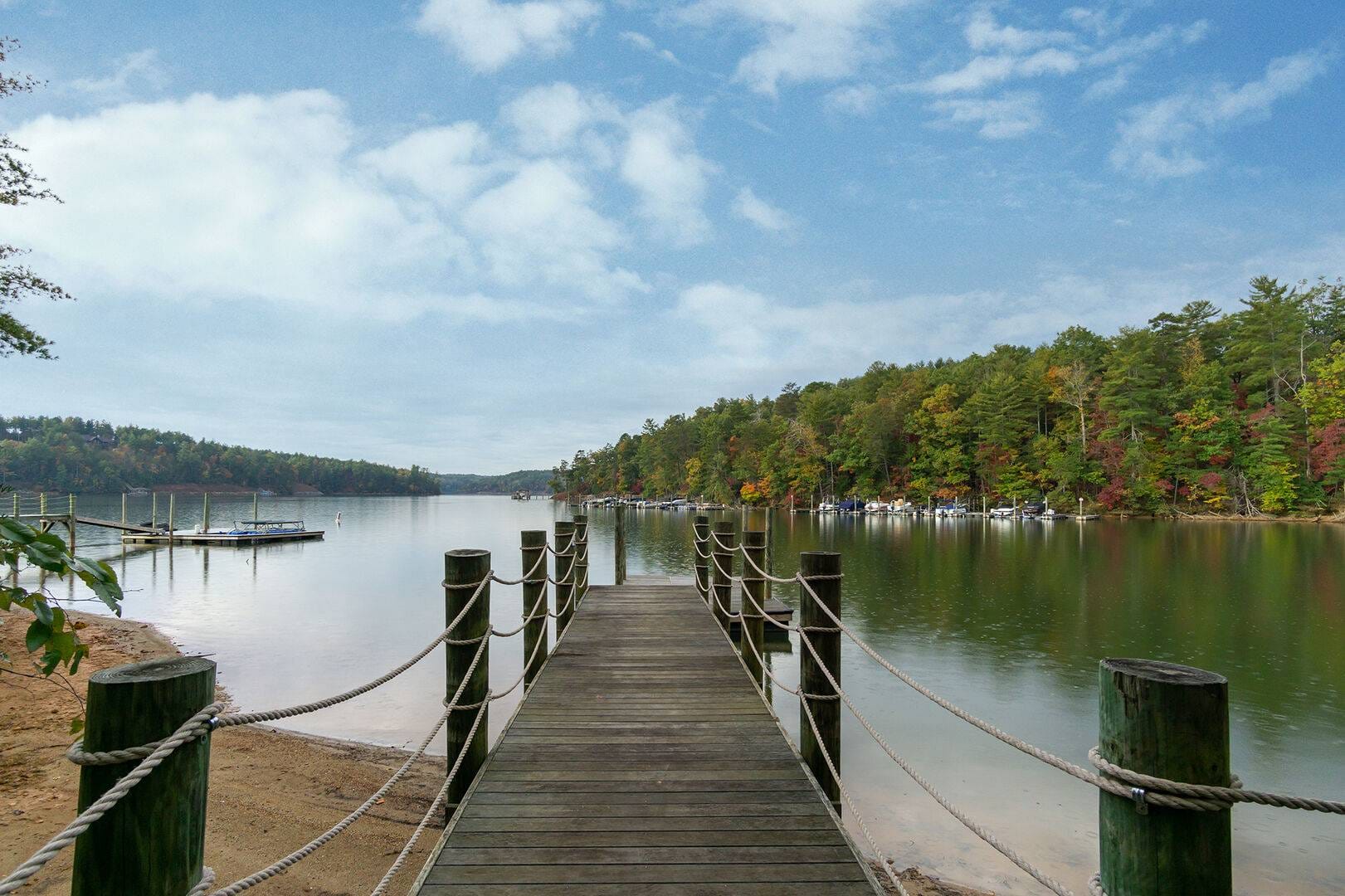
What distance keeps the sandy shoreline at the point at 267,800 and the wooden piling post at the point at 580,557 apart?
2.70 metres

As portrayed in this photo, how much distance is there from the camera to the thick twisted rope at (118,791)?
1.03 meters

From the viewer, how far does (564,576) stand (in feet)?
25.1

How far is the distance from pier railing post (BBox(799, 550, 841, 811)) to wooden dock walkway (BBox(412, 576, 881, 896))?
0.48 feet

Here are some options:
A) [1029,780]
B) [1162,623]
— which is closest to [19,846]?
[1029,780]

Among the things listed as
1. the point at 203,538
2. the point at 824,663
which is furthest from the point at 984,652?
the point at 203,538

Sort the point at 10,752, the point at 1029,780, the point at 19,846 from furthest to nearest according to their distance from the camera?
the point at 1029,780 < the point at 10,752 < the point at 19,846

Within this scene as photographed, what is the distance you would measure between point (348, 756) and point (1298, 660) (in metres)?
14.0

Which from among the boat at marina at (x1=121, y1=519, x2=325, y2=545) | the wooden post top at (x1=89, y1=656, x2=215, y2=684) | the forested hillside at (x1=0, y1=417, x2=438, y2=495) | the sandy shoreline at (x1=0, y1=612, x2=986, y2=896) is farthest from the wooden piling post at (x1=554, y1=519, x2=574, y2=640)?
the forested hillside at (x1=0, y1=417, x2=438, y2=495)

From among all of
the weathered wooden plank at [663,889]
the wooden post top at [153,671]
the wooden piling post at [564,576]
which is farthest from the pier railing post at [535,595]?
the wooden post top at [153,671]

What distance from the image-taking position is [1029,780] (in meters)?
6.74

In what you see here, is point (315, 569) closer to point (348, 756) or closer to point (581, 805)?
point (348, 756)

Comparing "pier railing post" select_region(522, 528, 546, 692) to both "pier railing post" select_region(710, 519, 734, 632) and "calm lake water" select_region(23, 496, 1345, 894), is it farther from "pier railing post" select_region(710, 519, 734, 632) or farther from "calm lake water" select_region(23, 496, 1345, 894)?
"calm lake water" select_region(23, 496, 1345, 894)

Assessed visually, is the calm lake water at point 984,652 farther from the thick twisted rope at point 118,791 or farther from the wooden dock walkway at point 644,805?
the thick twisted rope at point 118,791

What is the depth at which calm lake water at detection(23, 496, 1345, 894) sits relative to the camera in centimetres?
582
